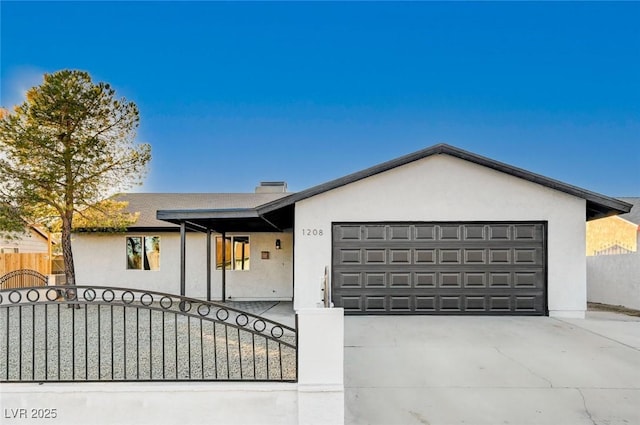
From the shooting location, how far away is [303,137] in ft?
63.7

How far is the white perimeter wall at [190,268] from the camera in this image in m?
13.8

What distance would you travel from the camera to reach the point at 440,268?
31.1 feet

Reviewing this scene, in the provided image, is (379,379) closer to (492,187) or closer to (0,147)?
(492,187)

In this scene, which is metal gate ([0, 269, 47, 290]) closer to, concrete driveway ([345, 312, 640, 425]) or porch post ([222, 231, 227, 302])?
porch post ([222, 231, 227, 302])

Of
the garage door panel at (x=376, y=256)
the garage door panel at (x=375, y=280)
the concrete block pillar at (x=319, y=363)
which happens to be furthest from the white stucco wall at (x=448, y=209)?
the concrete block pillar at (x=319, y=363)

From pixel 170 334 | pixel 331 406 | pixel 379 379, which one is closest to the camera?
pixel 331 406

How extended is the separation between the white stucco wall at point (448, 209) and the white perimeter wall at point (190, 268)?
14.5ft

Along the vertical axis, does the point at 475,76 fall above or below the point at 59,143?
above

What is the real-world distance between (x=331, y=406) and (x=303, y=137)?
55.5 ft

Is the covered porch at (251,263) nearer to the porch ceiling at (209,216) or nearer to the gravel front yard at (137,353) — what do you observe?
the porch ceiling at (209,216)

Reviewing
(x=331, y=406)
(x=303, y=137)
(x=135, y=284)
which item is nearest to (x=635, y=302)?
(x=331, y=406)

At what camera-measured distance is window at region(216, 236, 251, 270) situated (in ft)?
46.0

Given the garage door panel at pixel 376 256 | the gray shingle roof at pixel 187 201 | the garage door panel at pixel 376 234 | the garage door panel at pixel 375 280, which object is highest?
the gray shingle roof at pixel 187 201

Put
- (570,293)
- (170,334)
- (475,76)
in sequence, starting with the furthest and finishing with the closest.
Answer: (475,76), (570,293), (170,334)
